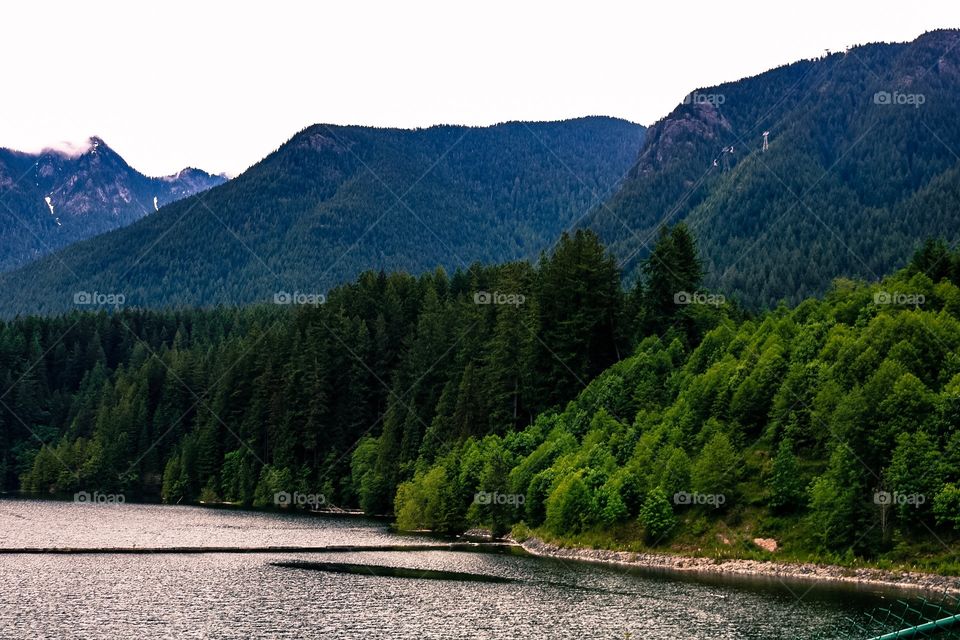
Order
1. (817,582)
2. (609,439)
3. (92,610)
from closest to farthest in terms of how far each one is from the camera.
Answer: (92,610) < (817,582) < (609,439)

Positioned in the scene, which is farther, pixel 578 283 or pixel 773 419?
pixel 578 283

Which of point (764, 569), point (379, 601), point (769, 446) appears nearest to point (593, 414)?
point (769, 446)

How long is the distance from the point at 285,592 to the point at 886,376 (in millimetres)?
49271

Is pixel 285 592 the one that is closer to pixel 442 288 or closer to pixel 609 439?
pixel 609 439

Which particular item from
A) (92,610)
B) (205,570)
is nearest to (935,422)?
(205,570)

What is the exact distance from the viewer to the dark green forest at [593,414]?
83125 mm

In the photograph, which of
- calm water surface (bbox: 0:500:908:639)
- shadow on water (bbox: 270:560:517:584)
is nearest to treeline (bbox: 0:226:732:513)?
calm water surface (bbox: 0:500:908:639)

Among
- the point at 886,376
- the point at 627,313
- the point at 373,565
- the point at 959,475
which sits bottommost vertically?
the point at 373,565

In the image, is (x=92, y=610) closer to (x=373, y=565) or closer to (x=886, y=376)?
(x=373, y=565)

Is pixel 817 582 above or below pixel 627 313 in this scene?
below

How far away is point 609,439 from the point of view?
104 meters

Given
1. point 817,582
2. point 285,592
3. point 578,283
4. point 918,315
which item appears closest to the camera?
point 285,592

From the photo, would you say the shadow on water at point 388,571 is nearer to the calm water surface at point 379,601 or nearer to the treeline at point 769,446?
the calm water surface at point 379,601

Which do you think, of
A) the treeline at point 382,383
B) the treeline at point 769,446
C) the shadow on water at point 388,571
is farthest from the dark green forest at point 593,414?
the shadow on water at point 388,571
